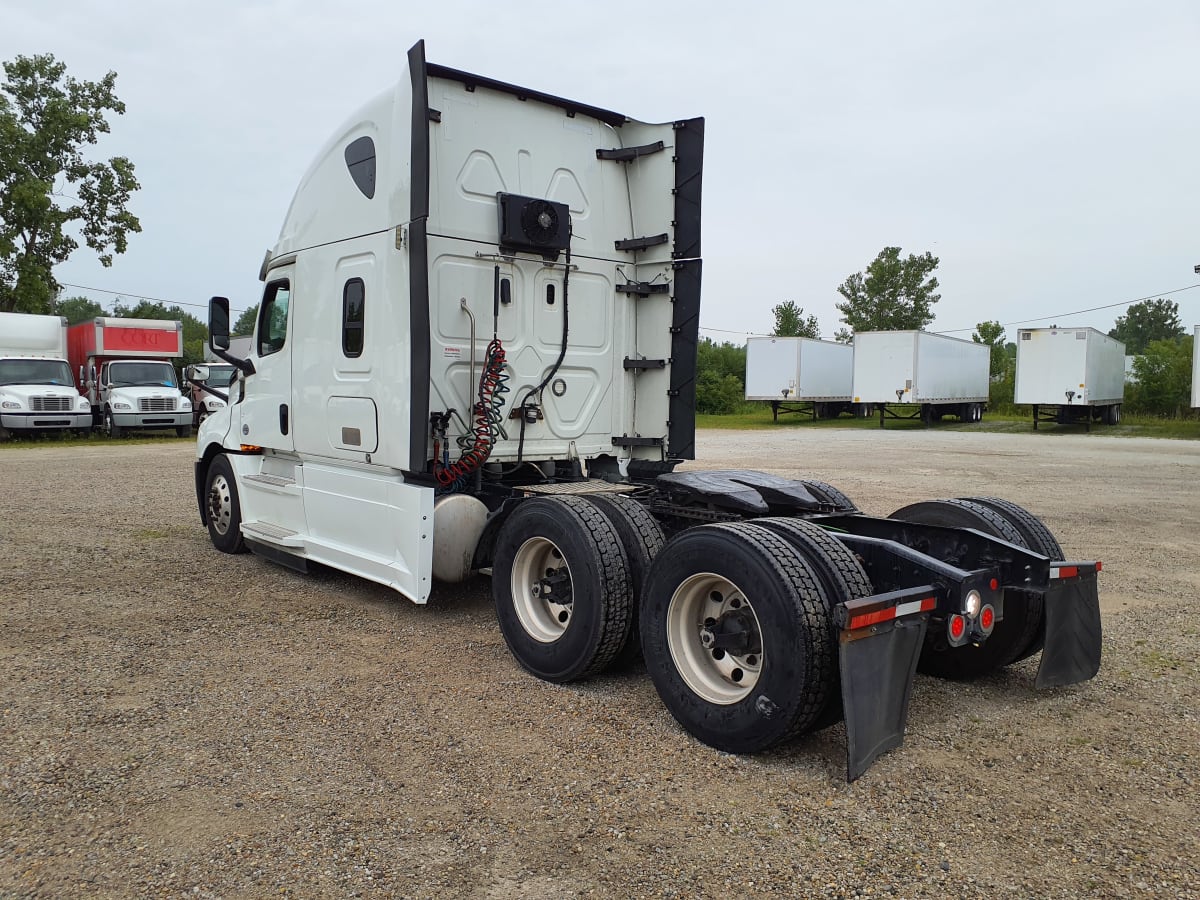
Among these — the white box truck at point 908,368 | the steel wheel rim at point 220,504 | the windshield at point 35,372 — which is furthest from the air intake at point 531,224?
the white box truck at point 908,368

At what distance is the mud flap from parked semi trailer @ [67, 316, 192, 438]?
2328 centimetres

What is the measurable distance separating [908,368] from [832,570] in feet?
92.8

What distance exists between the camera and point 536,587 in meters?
4.79

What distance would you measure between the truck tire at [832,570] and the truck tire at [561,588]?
917 millimetres

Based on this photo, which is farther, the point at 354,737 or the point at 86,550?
the point at 86,550

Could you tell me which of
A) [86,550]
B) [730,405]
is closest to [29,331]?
[86,550]

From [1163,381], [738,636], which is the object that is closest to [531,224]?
[738,636]

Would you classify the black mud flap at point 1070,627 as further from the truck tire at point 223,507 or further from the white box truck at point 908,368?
the white box truck at point 908,368

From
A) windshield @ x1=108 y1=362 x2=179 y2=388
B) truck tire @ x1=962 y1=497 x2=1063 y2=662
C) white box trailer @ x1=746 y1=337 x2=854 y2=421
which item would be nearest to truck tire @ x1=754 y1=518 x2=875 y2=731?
truck tire @ x1=962 y1=497 x2=1063 y2=662

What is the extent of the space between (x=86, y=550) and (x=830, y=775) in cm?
702

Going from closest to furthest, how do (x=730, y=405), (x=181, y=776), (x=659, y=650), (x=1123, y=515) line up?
(x=181, y=776), (x=659, y=650), (x=1123, y=515), (x=730, y=405)

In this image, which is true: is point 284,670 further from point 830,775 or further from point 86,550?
point 86,550

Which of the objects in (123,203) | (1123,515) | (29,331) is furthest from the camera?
(123,203)

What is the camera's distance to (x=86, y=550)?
779 centimetres
